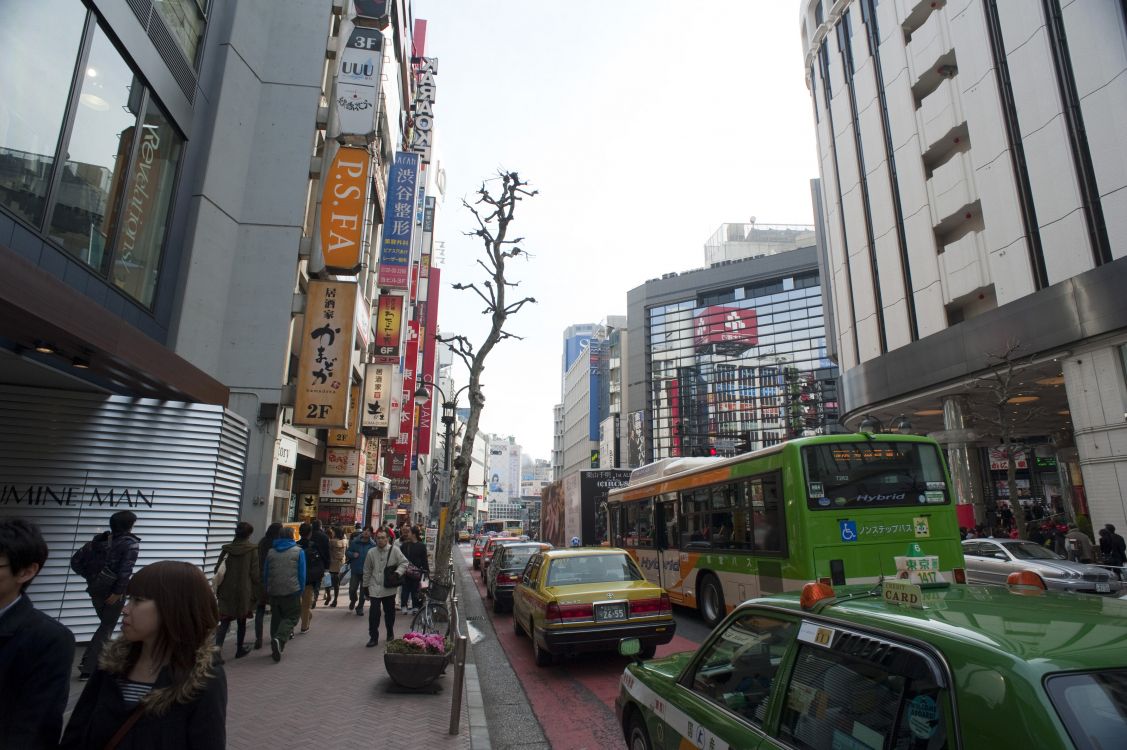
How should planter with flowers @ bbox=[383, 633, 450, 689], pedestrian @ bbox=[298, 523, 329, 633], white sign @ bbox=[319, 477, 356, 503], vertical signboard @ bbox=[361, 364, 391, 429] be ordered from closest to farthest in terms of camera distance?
1. planter with flowers @ bbox=[383, 633, 450, 689]
2. pedestrian @ bbox=[298, 523, 329, 633]
3. white sign @ bbox=[319, 477, 356, 503]
4. vertical signboard @ bbox=[361, 364, 391, 429]

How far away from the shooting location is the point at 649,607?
26.8 ft

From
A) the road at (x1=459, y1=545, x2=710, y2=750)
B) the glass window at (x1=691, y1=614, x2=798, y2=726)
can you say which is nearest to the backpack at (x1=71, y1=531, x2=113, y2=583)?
the road at (x1=459, y1=545, x2=710, y2=750)

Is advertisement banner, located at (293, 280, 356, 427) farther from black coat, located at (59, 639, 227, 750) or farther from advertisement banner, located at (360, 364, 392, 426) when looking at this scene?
black coat, located at (59, 639, 227, 750)

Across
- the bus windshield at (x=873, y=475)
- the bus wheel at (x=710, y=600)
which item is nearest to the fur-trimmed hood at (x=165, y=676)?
the bus windshield at (x=873, y=475)

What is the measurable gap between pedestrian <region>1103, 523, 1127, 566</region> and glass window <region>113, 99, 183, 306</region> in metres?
22.8

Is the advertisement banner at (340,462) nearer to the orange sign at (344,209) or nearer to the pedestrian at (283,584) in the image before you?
the orange sign at (344,209)

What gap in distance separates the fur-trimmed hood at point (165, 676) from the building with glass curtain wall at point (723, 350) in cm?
7540

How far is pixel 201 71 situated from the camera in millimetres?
13664

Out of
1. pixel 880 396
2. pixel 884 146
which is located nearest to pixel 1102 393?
pixel 880 396

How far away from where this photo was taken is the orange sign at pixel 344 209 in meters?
15.5

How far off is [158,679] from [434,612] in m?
10.4

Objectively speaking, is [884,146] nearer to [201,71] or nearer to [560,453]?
[201,71]

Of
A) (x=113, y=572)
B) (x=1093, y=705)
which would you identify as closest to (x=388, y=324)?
(x=113, y=572)

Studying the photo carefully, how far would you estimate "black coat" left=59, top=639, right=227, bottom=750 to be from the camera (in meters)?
2.08
